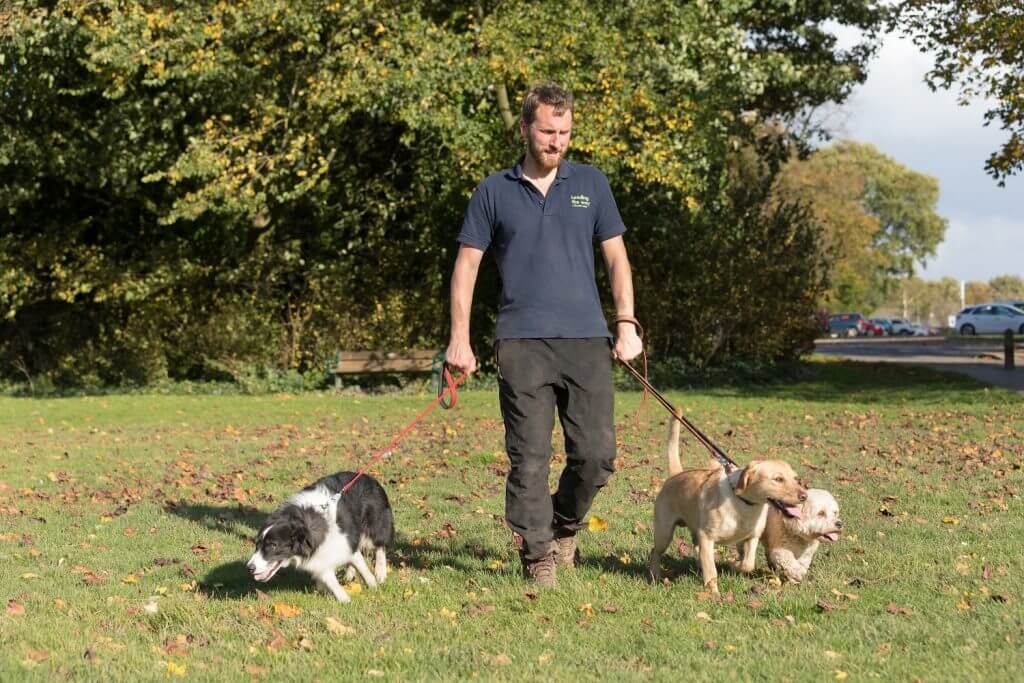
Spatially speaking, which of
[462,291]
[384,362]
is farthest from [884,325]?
[462,291]

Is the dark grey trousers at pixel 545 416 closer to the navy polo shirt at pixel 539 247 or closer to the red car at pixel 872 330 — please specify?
the navy polo shirt at pixel 539 247

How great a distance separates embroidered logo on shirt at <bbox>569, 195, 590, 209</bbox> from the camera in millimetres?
5961

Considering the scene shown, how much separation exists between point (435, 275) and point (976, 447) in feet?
44.2

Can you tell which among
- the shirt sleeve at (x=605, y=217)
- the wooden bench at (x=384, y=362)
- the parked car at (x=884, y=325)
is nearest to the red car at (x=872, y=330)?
the parked car at (x=884, y=325)

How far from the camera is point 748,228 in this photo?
23969mm

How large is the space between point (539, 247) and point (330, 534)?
1816 mm

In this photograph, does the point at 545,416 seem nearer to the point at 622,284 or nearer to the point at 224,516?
the point at 622,284

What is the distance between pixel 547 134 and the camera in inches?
228

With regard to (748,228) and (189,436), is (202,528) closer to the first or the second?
(189,436)

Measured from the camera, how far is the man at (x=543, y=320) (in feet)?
19.4

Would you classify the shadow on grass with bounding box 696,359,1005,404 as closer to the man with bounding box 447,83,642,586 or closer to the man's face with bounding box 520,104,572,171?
the man with bounding box 447,83,642,586

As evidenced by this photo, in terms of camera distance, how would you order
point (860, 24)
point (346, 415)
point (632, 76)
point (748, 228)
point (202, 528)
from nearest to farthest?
point (202, 528) → point (346, 415) → point (632, 76) → point (748, 228) → point (860, 24)

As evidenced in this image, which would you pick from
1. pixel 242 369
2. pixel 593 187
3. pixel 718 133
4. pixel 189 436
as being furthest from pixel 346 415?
pixel 593 187

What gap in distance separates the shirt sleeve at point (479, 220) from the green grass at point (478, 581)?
1809 millimetres
